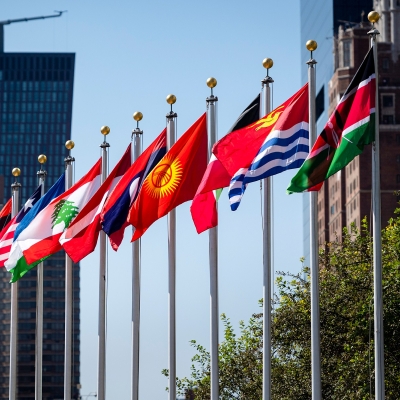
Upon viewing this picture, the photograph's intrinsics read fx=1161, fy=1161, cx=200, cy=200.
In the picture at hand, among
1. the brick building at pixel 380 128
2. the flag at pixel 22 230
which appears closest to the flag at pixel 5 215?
the flag at pixel 22 230

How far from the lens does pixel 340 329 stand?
4841cm

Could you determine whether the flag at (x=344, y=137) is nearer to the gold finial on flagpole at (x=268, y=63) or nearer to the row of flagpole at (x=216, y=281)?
the row of flagpole at (x=216, y=281)

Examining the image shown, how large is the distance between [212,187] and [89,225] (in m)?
6.64

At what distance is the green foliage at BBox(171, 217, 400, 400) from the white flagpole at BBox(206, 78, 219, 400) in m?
13.1

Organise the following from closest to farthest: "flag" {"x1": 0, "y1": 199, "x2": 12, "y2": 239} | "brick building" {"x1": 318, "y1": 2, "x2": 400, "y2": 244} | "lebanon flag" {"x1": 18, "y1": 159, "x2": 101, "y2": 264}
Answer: "lebanon flag" {"x1": 18, "y1": 159, "x2": 101, "y2": 264} → "flag" {"x1": 0, "y1": 199, "x2": 12, "y2": 239} → "brick building" {"x1": 318, "y1": 2, "x2": 400, "y2": 244}

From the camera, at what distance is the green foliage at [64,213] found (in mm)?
37031

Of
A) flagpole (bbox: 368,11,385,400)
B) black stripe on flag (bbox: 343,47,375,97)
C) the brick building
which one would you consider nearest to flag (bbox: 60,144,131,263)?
black stripe on flag (bbox: 343,47,375,97)

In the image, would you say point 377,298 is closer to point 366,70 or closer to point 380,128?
point 366,70

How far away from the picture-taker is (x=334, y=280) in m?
49.6

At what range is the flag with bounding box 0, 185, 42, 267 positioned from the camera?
41156 millimetres

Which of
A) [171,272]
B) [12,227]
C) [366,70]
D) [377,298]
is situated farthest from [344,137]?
[12,227]

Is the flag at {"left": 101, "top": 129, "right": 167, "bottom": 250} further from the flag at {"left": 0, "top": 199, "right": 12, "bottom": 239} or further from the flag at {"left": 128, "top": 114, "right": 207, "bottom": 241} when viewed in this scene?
the flag at {"left": 0, "top": 199, "right": 12, "bottom": 239}

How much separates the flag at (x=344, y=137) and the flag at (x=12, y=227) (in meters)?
16.1

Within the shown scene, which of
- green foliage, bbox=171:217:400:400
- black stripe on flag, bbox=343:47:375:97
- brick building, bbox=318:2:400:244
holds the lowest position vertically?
green foliage, bbox=171:217:400:400
